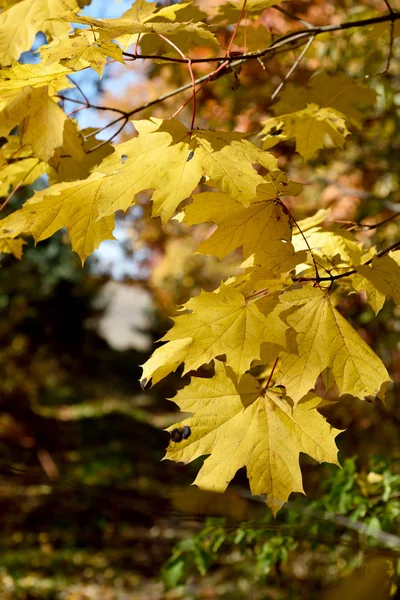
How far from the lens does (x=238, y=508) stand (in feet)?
9.49

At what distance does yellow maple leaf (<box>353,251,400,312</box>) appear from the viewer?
119cm

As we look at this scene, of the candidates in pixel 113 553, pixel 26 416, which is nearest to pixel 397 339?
pixel 113 553

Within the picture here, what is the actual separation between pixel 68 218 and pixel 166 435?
9.05 metres

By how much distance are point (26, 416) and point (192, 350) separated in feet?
28.1

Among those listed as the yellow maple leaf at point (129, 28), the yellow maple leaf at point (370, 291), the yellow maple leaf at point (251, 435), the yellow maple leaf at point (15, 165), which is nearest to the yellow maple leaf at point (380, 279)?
the yellow maple leaf at point (370, 291)

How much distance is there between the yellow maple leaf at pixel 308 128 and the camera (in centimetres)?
172

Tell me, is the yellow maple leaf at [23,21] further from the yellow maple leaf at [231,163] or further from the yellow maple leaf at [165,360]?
→ the yellow maple leaf at [165,360]

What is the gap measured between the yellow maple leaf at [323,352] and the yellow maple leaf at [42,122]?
72 centimetres

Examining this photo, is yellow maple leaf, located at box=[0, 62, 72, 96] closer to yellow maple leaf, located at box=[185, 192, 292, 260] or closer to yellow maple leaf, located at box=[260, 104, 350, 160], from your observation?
yellow maple leaf, located at box=[185, 192, 292, 260]

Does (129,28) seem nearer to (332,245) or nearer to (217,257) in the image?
(217,257)

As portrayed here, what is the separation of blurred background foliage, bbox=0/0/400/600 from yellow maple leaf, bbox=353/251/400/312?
0.18m

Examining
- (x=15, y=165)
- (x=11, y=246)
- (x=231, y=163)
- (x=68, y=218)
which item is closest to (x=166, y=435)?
(x=11, y=246)

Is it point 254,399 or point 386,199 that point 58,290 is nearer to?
point 386,199

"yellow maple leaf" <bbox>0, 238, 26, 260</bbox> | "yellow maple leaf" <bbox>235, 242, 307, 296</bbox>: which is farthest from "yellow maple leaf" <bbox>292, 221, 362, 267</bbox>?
"yellow maple leaf" <bbox>0, 238, 26, 260</bbox>
